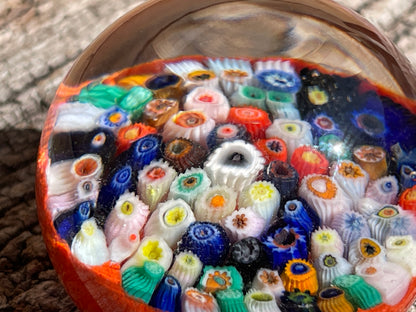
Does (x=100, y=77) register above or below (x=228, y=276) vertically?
above

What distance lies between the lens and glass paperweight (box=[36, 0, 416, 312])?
37.5 inches

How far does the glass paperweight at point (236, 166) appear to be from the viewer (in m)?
0.95

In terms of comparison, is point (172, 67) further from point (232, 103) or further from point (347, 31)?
point (347, 31)

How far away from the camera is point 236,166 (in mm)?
1009

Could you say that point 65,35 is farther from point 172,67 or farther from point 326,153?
point 326,153

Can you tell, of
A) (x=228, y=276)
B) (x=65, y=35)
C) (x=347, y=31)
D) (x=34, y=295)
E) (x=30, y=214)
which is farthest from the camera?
(x=65, y=35)

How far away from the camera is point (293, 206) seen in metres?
0.98

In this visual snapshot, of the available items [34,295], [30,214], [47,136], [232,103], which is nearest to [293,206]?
[232,103]

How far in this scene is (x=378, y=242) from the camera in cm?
99

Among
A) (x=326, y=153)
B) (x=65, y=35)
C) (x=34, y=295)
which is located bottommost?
(x=34, y=295)

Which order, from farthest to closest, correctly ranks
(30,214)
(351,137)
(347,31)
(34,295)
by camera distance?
(30,214) → (34,295) → (347,31) → (351,137)

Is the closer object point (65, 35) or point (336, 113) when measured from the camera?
point (336, 113)

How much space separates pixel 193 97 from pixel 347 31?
296 millimetres

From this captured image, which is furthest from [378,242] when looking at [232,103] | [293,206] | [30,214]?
[30,214]
